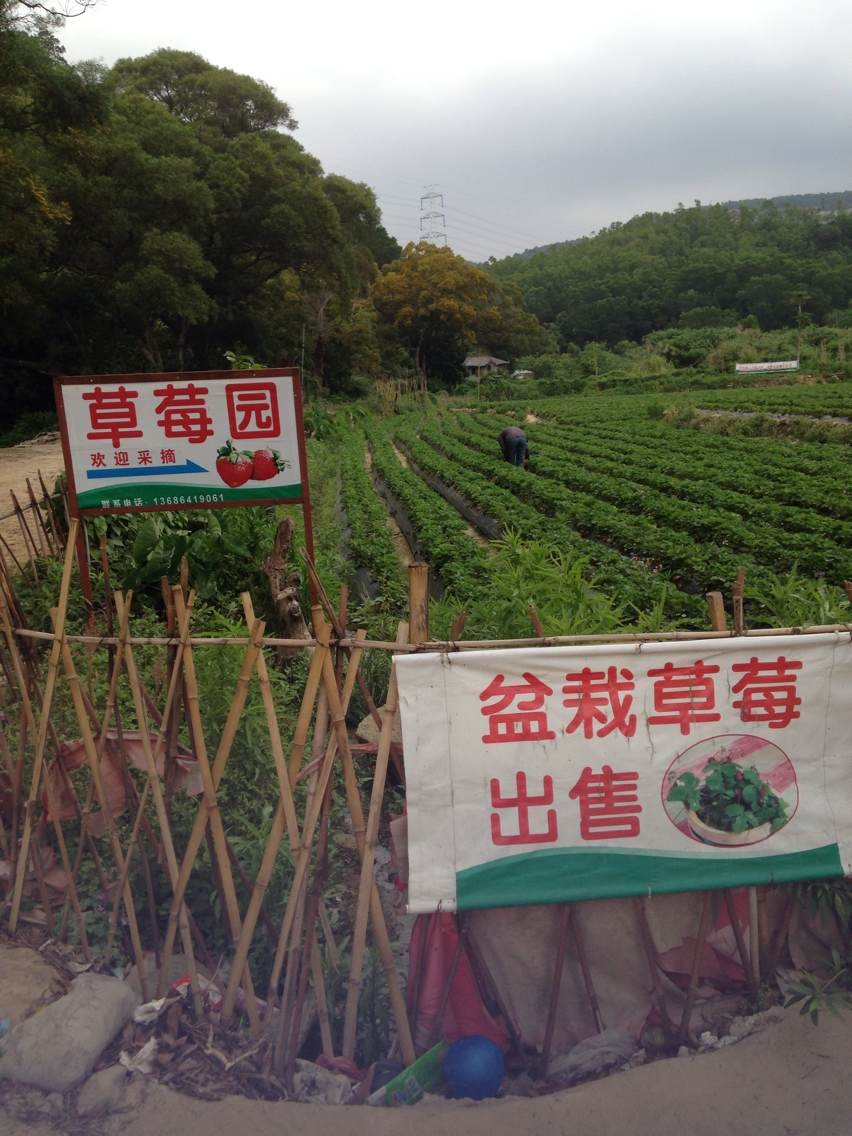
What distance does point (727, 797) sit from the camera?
3.32 m

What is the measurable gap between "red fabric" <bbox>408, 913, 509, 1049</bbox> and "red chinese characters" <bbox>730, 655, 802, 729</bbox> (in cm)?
136

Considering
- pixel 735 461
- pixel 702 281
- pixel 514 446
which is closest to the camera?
pixel 735 461

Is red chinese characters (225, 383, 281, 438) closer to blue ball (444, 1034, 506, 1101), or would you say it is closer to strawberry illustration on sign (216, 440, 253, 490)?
strawberry illustration on sign (216, 440, 253, 490)

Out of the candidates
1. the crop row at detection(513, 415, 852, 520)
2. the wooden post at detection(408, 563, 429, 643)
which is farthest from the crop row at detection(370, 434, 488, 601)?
the wooden post at detection(408, 563, 429, 643)

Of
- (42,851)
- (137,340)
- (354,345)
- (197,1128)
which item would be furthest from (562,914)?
(354,345)

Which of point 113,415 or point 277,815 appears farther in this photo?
point 113,415

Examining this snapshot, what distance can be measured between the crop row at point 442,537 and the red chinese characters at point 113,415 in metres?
3.65

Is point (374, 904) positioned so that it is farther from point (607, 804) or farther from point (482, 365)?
point (482, 365)

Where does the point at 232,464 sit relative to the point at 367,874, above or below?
above

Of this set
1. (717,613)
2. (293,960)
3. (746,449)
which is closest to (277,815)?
(293,960)

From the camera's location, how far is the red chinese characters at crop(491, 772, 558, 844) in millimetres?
3230

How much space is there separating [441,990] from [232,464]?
418 centimetres

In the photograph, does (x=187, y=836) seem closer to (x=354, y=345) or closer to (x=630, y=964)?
(x=630, y=964)

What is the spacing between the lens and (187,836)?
4.12m
